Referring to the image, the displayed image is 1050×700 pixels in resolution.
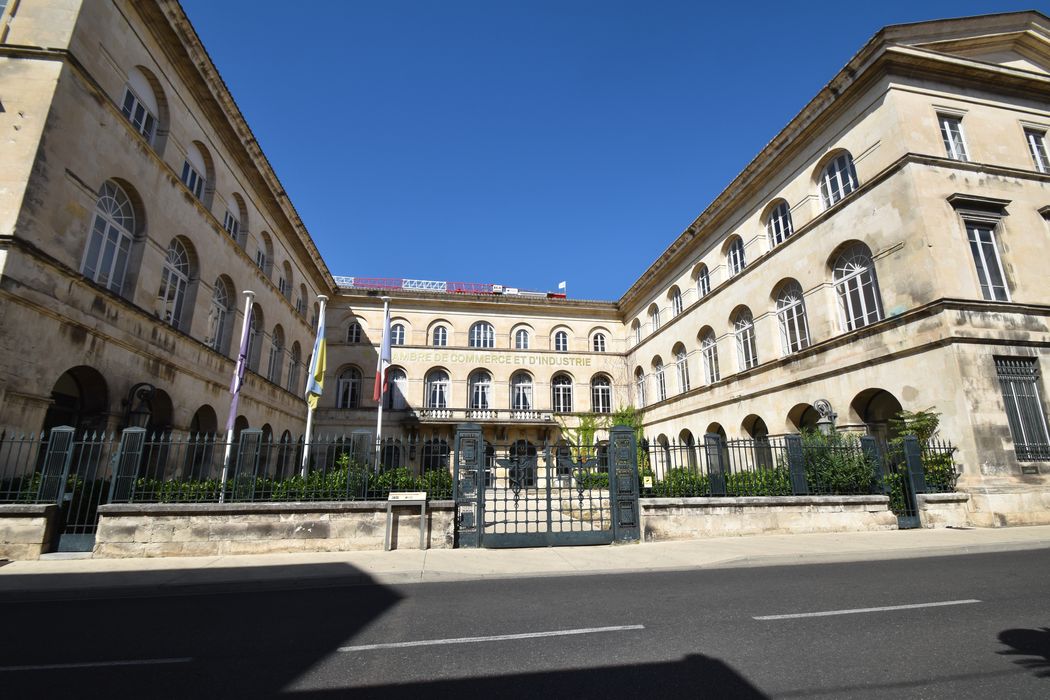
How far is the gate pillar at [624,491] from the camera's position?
10.6 m

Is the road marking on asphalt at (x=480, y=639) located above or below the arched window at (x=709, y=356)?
below

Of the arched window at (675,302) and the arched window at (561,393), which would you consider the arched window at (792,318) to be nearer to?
the arched window at (675,302)

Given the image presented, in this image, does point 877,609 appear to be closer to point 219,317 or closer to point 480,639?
point 480,639

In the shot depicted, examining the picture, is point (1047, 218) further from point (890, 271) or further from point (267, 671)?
point (267, 671)

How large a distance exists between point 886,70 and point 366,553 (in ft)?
66.9

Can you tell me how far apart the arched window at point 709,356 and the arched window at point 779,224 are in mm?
5538

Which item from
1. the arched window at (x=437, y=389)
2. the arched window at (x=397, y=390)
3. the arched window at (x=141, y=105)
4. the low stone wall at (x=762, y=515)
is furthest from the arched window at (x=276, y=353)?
the low stone wall at (x=762, y=515)

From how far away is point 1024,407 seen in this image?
46.3 ft

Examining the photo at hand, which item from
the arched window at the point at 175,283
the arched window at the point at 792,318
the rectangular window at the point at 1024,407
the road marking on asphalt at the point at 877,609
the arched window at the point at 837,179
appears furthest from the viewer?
the arched window at the point at 792,318

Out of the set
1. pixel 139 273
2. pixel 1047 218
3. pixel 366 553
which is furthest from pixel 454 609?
pixel 1047 218

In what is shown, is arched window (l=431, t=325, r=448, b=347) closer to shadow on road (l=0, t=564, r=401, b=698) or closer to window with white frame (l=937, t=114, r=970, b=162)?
shadow on road (l=0, t=564, r=401, b=698)

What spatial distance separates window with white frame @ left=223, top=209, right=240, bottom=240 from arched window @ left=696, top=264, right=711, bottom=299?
21884mm

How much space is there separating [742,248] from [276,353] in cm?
2295

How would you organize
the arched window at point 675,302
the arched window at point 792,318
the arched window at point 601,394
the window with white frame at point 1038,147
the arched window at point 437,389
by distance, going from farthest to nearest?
the arched window at point 601,394, the arched window at point 437,389, the arched window at point 675,302, the arched window at point 792,318, the window with white frame at point 1038,147
